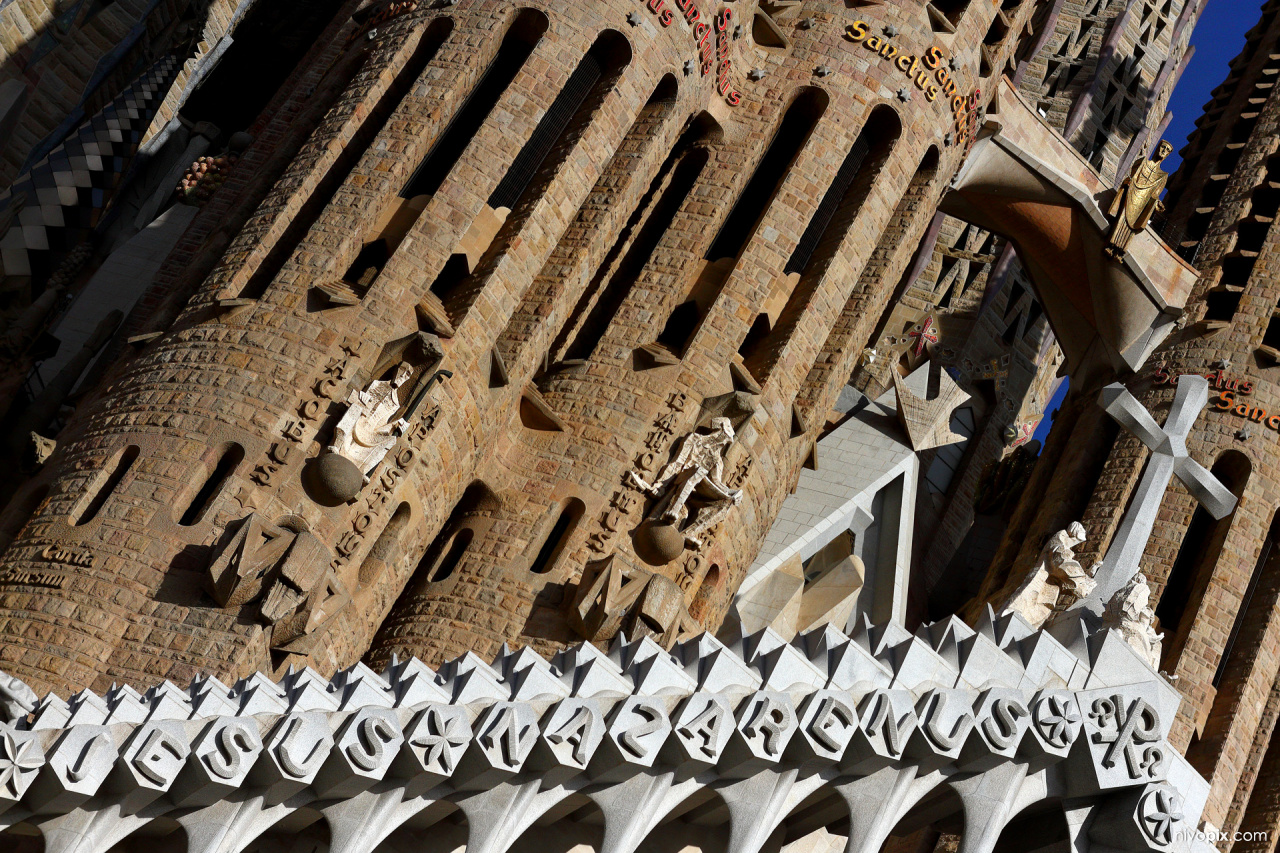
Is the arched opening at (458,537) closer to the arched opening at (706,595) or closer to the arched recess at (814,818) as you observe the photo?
the arched opening at (706,595)

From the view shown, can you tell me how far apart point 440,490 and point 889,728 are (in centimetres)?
660

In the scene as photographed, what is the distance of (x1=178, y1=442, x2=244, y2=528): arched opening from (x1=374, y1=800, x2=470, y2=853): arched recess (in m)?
4.03

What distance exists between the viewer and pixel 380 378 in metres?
17.7

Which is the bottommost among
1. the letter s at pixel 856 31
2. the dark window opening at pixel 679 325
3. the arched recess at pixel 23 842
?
the arched recess at pixel 23 842

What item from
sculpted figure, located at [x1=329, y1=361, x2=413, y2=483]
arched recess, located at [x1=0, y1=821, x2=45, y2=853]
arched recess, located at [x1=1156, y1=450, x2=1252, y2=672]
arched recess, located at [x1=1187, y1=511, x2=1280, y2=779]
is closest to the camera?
arched recess, located at [x1=0, y1=821, x2=45, y2=853]

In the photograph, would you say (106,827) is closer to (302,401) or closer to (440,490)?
(302,401)

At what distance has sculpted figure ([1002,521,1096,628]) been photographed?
16172mm

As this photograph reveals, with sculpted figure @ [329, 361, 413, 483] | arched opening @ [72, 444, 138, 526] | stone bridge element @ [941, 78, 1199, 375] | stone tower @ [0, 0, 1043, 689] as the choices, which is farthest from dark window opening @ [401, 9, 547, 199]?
stone bridge element @ [941, 78, 1199, 375]

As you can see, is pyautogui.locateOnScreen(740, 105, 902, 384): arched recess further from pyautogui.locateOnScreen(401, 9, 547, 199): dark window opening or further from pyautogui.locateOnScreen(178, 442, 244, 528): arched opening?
pyautogui.locateOnScreen(178, 442, 244, 528): arched opening

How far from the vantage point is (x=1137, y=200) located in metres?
24.7

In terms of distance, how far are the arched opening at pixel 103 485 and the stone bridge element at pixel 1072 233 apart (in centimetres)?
1165

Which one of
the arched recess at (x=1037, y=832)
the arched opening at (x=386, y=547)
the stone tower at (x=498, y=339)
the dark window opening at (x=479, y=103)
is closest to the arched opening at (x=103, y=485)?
the stone tower at (x=498, y=339)

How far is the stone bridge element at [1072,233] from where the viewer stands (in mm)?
24547

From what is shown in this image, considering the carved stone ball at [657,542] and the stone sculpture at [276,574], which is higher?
the carved stone ball at [657,542]
